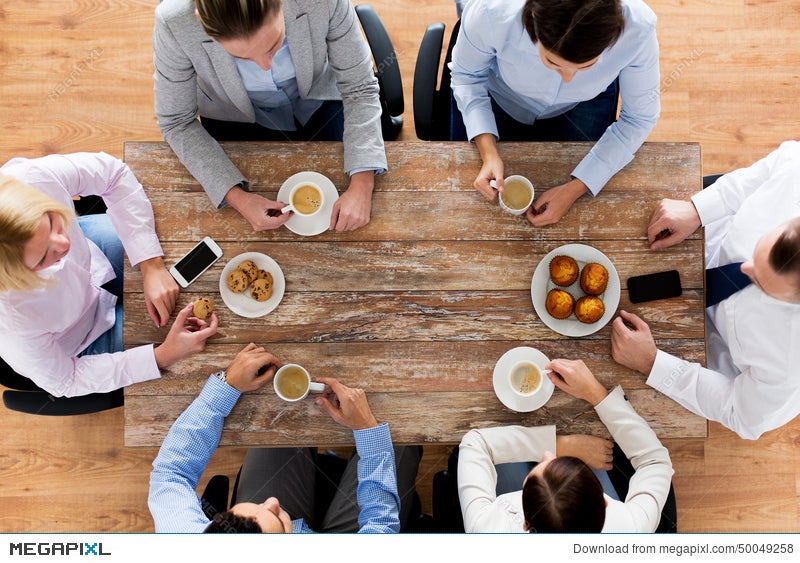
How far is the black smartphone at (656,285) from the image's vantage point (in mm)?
1778

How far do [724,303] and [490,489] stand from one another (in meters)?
0.94

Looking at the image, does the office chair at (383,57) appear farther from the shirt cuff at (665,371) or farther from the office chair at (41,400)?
the office chair at (41,400)

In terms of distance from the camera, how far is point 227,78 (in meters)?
1.75

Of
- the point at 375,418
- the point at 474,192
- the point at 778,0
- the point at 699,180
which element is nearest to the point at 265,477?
the point at 375,418

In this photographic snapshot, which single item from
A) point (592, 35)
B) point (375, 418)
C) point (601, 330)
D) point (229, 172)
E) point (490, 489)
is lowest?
point (490, 489)

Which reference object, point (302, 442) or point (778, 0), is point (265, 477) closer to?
point (302, 442)

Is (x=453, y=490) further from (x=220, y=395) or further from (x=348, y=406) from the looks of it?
(x=220, y=395)

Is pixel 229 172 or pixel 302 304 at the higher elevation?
pixel 229 172

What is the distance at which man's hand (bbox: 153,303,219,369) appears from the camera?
5.62 feet

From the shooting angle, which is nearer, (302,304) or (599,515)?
(599,515)

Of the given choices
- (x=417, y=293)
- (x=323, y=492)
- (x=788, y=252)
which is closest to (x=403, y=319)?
(x=417, y=293)

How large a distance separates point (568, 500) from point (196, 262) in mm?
1283

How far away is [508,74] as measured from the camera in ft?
6.22
